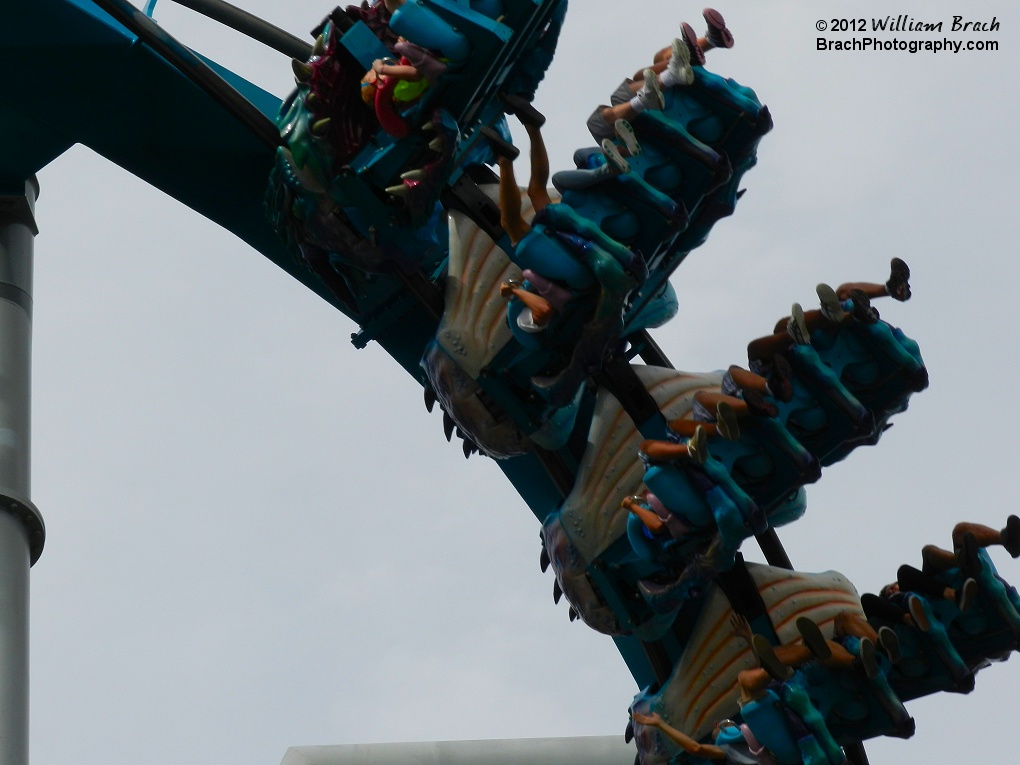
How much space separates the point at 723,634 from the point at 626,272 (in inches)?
70.8

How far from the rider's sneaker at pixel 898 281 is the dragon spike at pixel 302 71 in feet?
8.93

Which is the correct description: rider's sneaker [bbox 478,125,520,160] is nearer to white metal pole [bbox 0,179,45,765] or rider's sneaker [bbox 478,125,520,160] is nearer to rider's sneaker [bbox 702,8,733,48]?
rider's sneaker [bbox 702,8,733,48]

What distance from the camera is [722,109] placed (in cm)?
996

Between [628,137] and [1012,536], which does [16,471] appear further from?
[1012,536]

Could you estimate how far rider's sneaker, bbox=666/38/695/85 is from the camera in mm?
9914

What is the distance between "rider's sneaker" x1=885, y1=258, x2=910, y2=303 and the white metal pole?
3758 millimetres

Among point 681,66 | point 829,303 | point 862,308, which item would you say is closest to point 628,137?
point 681,66

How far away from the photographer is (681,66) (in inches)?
391

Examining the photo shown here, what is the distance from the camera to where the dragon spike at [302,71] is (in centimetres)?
1055

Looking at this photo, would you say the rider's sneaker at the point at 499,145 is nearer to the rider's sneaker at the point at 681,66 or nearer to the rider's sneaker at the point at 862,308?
the rider's sneaker at the point at 681,66

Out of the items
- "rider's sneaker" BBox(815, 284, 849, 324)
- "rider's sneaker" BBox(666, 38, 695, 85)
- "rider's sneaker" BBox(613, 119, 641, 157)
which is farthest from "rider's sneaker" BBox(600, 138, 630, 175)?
"rider's sneaker" BBox(815, 284, 849, 324)

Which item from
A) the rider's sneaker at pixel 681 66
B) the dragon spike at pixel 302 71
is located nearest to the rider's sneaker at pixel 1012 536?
the rider's sneaker at pixel 681 66

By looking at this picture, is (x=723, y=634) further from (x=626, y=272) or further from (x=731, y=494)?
(x=626, y=272)

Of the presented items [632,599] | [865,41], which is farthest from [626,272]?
[865,41]
